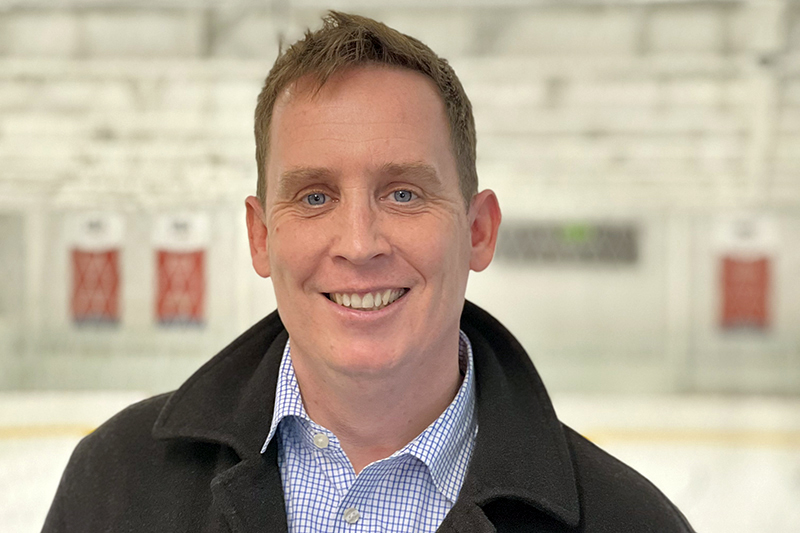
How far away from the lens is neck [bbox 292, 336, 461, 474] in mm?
1065

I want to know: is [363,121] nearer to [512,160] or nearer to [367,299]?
[367,299]

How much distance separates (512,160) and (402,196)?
23.6 feet

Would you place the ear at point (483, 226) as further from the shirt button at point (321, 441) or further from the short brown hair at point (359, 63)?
the shirt button at point (321, 441)

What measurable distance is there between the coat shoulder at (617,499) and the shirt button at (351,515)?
11.3 inches

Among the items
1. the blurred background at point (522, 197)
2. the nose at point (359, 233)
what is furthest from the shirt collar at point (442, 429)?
the blurred background at point (522, 197)

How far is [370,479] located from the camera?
1065 millimetres

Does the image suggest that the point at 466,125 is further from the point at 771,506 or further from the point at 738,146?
the point at 738,146

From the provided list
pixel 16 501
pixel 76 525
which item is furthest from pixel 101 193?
pixel 76 525

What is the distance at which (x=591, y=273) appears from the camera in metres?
8.63

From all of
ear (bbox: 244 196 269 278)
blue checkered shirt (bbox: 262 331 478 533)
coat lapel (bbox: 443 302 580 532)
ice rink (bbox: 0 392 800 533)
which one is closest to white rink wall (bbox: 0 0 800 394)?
ice rink (bbox: 0 392 800 533)

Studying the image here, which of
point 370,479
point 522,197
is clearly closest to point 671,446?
point 522,197

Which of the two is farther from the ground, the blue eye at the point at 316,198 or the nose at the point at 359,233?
the blue eye at the point at 316,198

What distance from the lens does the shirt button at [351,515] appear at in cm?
105

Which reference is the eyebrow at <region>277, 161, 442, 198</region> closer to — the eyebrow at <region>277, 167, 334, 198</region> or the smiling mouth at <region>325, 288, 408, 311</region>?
the eyebrow at <region>277, 167, 334, 198</region>
